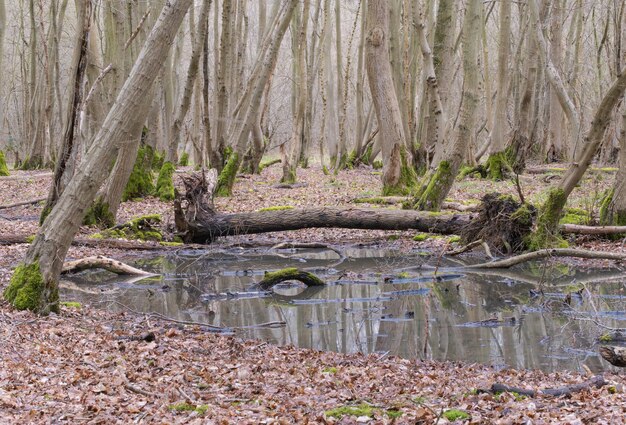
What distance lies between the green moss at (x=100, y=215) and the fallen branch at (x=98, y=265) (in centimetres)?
427

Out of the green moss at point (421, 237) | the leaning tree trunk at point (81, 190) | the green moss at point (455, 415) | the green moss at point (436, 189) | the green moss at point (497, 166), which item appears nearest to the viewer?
the green moss at point (455, 415)

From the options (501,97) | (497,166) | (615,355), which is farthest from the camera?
(497,166)

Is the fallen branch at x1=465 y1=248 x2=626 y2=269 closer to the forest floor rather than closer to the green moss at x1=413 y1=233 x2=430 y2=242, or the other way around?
the green moss at x1=413 y1=233 x2=430 y2=242

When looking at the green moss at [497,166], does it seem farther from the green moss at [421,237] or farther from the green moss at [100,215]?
the green moss at [100,215]

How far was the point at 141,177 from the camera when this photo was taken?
19.5 m

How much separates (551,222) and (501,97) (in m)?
10.7

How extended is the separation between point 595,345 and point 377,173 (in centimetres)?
2230

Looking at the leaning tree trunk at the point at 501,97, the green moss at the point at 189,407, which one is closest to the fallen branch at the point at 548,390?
the green moss at the point at 189,407

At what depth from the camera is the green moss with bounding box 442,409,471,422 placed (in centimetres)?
448

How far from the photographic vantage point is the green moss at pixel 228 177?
19.5m

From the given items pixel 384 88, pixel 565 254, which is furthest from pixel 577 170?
pixel 384 88

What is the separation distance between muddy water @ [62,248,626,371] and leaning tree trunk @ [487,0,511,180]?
424 inches

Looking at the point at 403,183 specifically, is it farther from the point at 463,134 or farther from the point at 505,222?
the point at 505,222

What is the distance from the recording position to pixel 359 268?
11.6 m
